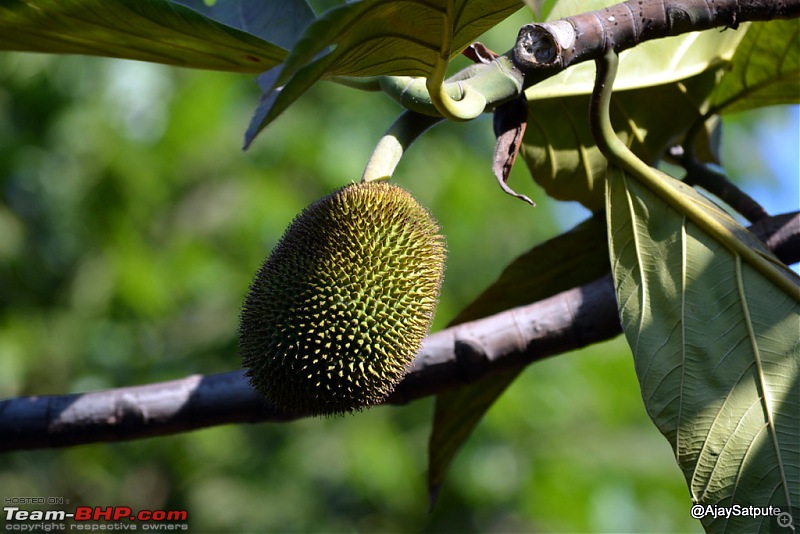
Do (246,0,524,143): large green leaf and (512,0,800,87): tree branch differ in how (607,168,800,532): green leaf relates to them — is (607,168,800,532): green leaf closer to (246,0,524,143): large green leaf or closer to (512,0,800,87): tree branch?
(512,0,800,87): tree branch

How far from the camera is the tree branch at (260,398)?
1333 mm

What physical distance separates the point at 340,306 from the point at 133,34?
46 cm

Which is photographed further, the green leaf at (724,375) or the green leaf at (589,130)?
the green leaf at (589,130)

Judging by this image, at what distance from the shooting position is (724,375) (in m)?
1.05

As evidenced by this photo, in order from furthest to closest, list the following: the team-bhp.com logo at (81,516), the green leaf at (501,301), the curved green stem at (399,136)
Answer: the team-bhp.com logo at (81,516), the green leaf at (501,301), the curved green stem at (399,136)

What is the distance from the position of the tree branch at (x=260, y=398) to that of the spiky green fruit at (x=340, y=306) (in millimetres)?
245

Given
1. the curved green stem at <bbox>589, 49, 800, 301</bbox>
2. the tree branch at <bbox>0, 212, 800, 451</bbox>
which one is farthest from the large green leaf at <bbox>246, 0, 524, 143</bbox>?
the tree branch at <bbox>0, 212, 800, 451</bbox>

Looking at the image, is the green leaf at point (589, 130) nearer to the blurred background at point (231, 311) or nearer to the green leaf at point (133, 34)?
the green leaf at point (133, 34)

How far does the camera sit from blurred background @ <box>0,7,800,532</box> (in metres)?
5.07

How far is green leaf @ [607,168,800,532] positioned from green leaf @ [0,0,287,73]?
616 mm

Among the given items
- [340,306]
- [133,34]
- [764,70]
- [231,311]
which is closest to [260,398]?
[340,306]

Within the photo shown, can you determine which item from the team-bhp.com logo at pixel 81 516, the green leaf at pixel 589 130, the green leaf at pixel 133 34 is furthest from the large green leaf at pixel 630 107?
the team-bhp.com logo at pixel 81 516

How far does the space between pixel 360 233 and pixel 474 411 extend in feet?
1.91

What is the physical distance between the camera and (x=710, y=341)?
106cm
